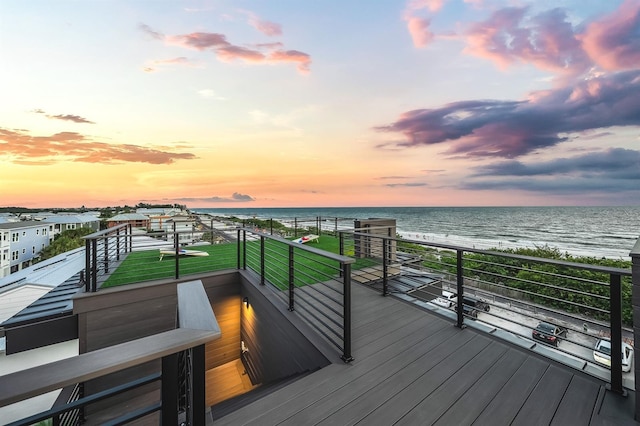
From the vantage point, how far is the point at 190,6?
6.37 m

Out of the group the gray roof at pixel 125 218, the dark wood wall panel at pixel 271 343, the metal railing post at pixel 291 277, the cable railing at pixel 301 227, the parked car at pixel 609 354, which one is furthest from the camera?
the cable railing at pixel 301 227

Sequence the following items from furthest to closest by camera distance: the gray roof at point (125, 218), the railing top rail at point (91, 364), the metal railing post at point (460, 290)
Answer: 1. the gray roof at point (125, 218)
2. the metal railing post at point (460, 290)
3. the railing top rail at point (91, 364)

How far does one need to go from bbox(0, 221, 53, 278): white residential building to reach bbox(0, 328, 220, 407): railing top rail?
92.4ft

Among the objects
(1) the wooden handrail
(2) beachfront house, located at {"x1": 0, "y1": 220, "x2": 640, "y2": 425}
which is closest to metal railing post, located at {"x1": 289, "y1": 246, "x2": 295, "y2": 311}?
(2) beachfront house, located at {"x1": 0, "y1": 220, "x2": 640, "y2": 425}

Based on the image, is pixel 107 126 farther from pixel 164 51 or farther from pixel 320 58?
pixel 320 58

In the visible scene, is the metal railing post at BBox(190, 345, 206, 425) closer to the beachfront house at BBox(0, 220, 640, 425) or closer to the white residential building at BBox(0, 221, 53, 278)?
the beachfront house at BBox(0, 220, 640, 425)

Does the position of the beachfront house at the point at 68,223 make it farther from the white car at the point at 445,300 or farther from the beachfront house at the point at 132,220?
the white car at the point at 445,300

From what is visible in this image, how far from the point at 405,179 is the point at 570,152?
11.5 m

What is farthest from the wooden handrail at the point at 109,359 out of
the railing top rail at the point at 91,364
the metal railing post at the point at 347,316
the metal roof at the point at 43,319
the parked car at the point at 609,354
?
the metal roof at the point at 43,319

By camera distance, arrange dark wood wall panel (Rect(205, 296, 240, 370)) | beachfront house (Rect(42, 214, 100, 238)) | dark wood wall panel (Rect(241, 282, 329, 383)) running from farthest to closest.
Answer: beachfront house (Rect(42, 214, 100, 238)), dark wood wall panel (Rect(205, 296, 240, 370)), dark wood wall panel (Rect(241, 282, 329, 383))

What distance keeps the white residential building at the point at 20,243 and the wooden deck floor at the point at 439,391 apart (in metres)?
27.7

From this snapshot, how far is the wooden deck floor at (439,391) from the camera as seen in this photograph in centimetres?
183

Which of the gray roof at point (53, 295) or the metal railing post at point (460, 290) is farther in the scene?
the gray roof at point (53, 295)

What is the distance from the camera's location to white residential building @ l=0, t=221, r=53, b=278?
1984cm
